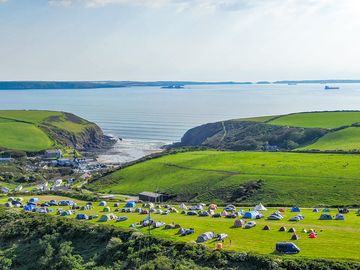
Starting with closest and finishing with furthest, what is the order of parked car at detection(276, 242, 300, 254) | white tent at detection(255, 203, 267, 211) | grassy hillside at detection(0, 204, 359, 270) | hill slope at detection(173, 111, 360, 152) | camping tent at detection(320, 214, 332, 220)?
grassy hillside at detection(0, 204, 359, 270), parked car at detection(276, 242, 300, 254), camping tent at detection(320, 214, 332, 220), white tent at detection(255, 203, 267, 211), hill slope at detection(173, 111, 360, 152)

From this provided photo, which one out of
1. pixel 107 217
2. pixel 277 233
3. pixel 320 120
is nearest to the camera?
pixel 277 233

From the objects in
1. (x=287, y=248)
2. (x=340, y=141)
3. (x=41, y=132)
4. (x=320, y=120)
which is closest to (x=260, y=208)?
(x=287, y=248)

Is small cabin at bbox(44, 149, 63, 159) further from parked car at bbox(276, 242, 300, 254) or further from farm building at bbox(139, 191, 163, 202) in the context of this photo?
parked car at bbox(276, 242, 300, 254)

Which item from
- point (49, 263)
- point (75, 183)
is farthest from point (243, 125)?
point (49, 263)

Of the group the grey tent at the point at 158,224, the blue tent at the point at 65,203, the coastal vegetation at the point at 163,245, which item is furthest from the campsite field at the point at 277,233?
the blue tent at the point at 65,203

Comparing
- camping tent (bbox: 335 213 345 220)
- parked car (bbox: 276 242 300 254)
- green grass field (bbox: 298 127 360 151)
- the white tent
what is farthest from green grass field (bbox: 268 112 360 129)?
parked car (bbox: 276 242 300 254)

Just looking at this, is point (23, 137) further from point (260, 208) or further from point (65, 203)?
point (260, 208)

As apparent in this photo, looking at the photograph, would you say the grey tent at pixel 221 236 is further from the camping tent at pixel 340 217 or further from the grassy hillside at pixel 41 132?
the grassy hillside at pixel 41 132
